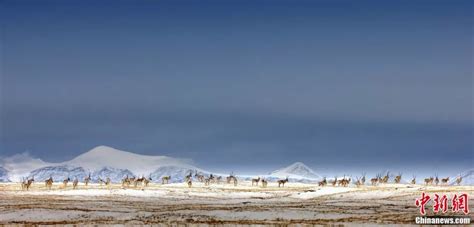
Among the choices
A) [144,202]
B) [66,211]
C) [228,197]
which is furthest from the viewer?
[228,197]

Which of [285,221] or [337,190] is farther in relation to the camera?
[337,190]

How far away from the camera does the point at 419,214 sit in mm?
54812

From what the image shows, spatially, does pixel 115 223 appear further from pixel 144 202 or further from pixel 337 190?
pixel 337 190

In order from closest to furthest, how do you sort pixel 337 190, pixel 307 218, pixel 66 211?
pixel 307 218, pixel 66 211, pixel 337 190

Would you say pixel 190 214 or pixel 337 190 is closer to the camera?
pixel 190 214

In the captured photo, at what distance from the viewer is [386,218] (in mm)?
53031

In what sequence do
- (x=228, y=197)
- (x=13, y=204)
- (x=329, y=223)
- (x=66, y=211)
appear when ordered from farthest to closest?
(x=228, y=197)
(x=13, y=204)
(x=66, y=211)
(x=329, y=223)

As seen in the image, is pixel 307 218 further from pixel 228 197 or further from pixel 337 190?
pixel 337 190

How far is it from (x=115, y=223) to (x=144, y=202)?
2358 cm

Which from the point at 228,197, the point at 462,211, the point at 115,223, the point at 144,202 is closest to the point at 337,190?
the point at 228,197

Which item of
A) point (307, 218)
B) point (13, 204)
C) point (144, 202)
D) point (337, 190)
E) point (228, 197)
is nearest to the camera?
point (307, 218)

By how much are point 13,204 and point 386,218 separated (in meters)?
33.1

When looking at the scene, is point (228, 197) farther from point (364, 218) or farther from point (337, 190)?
point (364, 218)

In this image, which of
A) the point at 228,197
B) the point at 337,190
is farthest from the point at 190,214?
the point at 337,190
